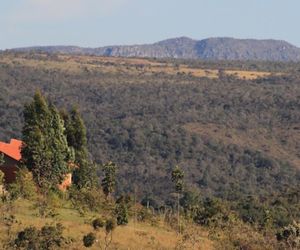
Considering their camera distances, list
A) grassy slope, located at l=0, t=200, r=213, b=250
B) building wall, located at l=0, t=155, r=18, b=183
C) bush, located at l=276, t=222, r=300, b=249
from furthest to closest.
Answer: building wall, located at l=0, t=155, r=18, b=183, bush, located at l=276, t=222, r=300, b=249, grassy slope, located at l=0, t=200, r=213, b=250

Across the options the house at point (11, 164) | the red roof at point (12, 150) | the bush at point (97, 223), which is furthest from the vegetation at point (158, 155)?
the red roof at point (12, 150)

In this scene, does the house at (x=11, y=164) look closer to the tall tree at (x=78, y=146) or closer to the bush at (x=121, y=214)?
the tall tree at (x=78, y=146)

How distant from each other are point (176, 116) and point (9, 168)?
83190 millimetres

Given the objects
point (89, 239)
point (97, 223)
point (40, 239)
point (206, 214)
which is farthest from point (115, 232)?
point (206, 214)

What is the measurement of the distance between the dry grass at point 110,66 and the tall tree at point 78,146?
115324mm

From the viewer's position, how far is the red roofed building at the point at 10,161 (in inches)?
1608

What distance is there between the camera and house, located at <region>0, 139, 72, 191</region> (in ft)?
134

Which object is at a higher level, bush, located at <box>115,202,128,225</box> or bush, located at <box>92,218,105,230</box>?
bush, located at <box>92,218,105,230</box>

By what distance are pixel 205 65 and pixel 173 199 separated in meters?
112

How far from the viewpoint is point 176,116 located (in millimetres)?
123938

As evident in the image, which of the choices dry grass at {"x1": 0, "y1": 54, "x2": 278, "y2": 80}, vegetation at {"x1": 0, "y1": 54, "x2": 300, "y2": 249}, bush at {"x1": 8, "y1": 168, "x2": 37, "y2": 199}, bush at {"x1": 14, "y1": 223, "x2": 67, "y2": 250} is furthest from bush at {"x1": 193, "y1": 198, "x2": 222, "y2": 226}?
dry grass at {"x1": 0, "y1": 54, "x2": 278, "y2": 80}

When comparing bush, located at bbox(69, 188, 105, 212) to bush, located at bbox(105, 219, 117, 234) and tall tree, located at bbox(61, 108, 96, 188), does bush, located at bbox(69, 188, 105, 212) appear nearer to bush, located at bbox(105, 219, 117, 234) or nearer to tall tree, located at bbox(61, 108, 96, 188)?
tall tree, located at bbox(61, 108, 96, 188)

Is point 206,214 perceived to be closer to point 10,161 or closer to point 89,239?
point 10,161

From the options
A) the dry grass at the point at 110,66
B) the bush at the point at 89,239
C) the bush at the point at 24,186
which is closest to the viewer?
the bush at the point at 89,239
